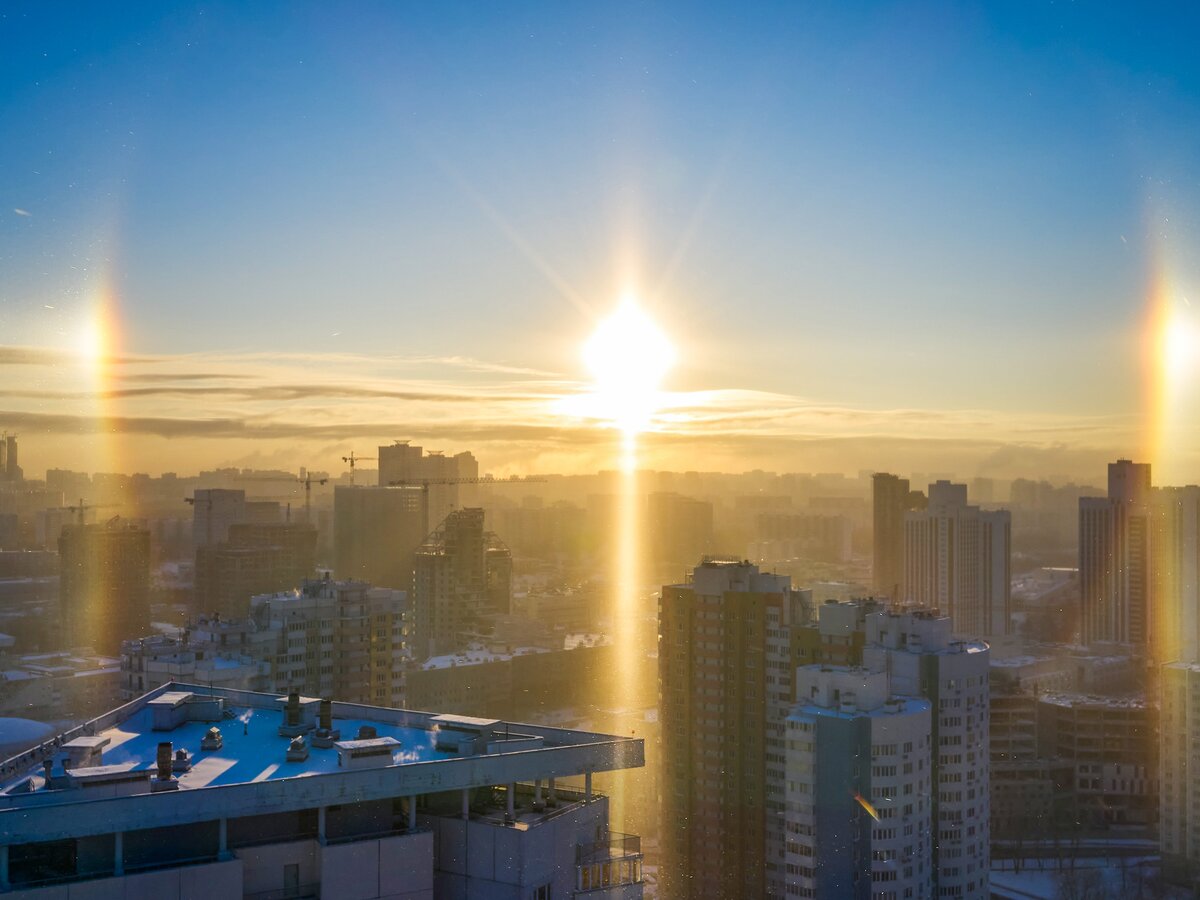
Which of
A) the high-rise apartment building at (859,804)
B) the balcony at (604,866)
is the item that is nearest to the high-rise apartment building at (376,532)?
the high-rise apartment building at (859,804)

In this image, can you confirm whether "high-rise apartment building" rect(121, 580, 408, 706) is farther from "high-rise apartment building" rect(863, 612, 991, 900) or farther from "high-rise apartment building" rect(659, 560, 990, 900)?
"high-rise apartment building" rect(863, 612, 991, 900)

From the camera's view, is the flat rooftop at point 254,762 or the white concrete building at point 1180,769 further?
the white concrete building at point 1180,769

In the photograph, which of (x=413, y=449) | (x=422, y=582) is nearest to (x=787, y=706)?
(x=422, y=582)

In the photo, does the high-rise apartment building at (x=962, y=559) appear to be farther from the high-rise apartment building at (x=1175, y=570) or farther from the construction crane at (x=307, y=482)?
the construction crane at (x=307, y=482)

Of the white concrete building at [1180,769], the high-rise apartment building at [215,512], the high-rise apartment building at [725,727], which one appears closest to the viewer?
the high-rise apartment building at [725,727]

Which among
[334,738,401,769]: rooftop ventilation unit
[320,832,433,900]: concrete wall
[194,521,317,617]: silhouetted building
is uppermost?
[334,738,401,769]: rooftop ventilation unit

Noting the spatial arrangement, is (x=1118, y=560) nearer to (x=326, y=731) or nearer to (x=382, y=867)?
(x=326, y=731)

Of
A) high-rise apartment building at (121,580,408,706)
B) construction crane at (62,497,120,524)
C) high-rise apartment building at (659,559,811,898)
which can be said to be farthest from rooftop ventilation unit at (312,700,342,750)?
construction crane at (62,497,120,524)

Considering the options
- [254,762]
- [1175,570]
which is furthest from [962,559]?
[254,762]
